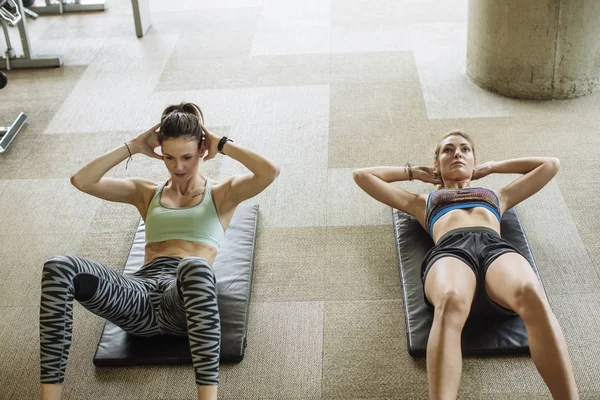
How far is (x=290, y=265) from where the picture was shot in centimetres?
307

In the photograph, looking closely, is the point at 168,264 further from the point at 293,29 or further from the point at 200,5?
the point at 200,5

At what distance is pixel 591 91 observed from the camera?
14.1 feet

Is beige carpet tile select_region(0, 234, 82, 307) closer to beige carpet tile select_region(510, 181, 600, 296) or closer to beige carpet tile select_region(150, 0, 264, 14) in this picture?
beige carpet tile select_region(510, 181, 600, 296)

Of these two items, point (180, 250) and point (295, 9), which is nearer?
point (180, 250)

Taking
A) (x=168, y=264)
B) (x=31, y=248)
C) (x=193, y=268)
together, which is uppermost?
(x=193, y=268)

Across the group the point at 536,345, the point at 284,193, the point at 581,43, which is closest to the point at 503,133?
the point at 581,43

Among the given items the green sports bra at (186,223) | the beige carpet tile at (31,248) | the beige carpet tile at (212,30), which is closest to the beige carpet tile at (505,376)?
the green sports bra at (186,223)

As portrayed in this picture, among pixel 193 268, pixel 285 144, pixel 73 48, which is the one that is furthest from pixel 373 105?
pixel 73 48

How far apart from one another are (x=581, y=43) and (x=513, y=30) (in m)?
0.39

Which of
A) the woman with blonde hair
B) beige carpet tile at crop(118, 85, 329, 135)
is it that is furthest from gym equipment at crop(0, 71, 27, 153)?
the woman with blonde hair

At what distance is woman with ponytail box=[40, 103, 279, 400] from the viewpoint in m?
2.28

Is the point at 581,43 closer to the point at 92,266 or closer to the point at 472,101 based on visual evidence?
the point at 472,101

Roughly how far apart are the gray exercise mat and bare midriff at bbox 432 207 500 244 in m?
0.79

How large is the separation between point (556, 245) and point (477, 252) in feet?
2.15
